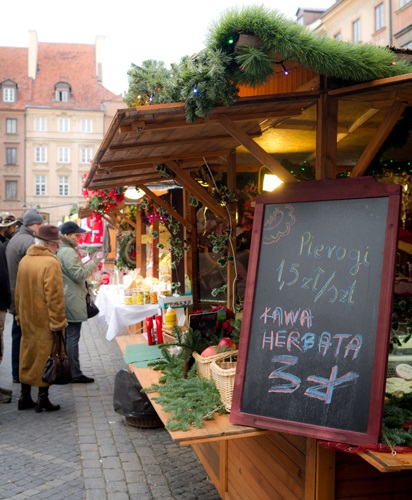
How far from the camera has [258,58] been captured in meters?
2.98

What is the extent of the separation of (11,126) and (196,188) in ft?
173

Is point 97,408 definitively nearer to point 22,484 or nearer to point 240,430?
point 22,484

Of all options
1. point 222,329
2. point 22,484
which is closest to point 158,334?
point 222,329

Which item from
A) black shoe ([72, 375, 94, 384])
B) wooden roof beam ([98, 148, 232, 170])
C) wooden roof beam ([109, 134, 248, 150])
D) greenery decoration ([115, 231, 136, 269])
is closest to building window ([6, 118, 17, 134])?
greenery decoration ([115, 231, 136, 269])

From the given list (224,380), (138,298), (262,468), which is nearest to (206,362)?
(224,380)

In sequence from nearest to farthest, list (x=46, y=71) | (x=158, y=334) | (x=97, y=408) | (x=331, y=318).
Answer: (x=331, y=318) < (x=158, y=334) < (x=97, y=408) < (x=46, y=71)

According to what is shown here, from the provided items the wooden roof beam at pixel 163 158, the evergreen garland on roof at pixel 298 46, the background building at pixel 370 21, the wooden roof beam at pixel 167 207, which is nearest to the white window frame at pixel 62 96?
the background building at pixel 370 21

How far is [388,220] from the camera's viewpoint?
2910 mm

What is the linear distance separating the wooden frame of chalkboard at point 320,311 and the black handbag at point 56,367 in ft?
11.2

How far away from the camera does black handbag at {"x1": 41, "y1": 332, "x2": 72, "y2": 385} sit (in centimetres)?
616

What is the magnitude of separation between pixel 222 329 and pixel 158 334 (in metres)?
1.41

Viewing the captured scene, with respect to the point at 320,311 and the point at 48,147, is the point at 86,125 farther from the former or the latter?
the point at 320,311

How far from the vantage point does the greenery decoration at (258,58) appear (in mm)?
2998

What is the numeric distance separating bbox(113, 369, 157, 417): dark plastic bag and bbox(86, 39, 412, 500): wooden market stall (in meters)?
0.92
